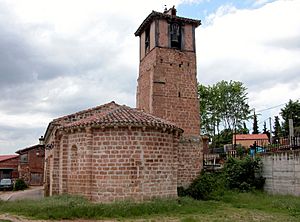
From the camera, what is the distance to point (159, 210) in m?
14.6

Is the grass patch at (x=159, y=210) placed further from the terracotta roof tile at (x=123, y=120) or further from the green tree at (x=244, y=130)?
the green tree at (x=244, y=130)

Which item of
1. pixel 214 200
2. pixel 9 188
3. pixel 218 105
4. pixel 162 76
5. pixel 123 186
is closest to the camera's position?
pixel 123 186

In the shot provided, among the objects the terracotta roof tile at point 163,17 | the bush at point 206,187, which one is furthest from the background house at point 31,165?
the bush at point 206,187

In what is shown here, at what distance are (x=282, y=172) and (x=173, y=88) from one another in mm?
8427

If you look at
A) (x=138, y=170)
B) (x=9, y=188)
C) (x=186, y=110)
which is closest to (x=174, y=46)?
(x=186, y=110)

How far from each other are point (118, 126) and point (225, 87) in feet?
129

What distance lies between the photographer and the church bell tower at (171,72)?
910 inches

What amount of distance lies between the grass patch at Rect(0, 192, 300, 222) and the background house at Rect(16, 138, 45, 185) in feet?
86.5

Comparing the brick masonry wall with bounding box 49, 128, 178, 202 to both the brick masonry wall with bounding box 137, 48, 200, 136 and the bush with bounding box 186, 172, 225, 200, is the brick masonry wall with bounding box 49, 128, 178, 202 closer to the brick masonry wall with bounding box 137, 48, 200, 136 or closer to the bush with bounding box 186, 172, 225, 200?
the bush with bounding box 186, 172, 225, 200

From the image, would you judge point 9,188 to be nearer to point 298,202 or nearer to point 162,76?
point 162,76

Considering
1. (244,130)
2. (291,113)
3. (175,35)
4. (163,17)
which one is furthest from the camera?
(244,130)

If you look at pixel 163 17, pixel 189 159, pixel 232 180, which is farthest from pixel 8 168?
pixel 232 180

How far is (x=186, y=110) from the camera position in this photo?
77.7 ft

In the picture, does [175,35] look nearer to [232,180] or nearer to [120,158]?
[232,180]
